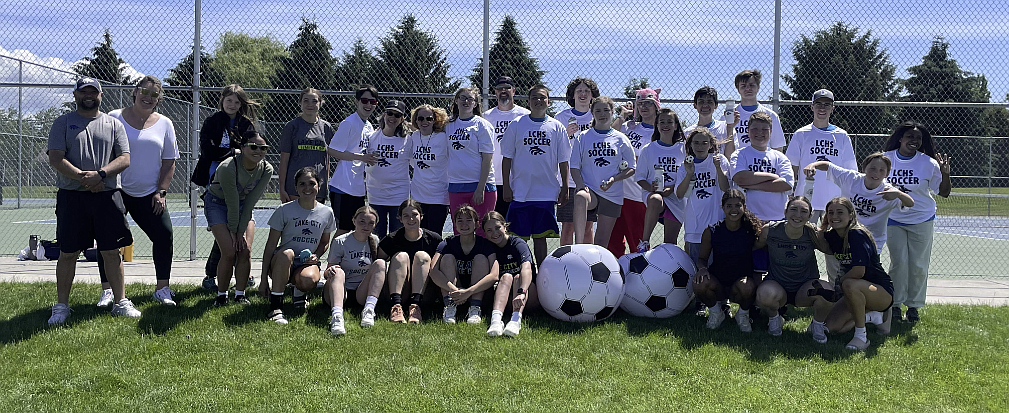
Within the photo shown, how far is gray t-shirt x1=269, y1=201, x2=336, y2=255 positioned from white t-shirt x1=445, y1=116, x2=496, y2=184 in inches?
50.9

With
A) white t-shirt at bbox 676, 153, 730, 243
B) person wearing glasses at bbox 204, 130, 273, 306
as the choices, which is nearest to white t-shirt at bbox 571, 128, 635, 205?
white t-shirt at bbox 676, 153, 730, 243

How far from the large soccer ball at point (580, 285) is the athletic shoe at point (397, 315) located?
1.09 meters

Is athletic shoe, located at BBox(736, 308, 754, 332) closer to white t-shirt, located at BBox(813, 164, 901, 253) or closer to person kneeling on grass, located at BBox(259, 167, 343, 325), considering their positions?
white t-shirt, located at BBox(813, 164, 901, 253)

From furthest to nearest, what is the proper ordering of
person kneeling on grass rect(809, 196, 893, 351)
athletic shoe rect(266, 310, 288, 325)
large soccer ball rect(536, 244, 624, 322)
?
large soccer ball rect(536, 244, 624, 322) → athletic shoe rect(266, 310, 288, 325) → person kneeling on grass rect(809, 196, 893, 351)

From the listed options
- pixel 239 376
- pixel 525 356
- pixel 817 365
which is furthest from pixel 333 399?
pixel 817 365

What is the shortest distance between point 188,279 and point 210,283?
65 cm

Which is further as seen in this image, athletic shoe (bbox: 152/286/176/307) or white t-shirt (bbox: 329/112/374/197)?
white t-shirt (bbox: 329/112/374/197)

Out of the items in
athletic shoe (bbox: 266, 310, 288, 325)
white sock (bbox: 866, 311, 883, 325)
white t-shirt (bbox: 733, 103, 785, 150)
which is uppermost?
white t-shirt (bbox: 733, 103, 785, 150)

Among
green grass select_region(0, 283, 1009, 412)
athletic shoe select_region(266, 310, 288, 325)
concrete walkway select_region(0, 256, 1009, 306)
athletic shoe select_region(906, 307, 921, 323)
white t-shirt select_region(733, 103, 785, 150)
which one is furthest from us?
concrete walkway select_region(0, 256, 1009, 306)

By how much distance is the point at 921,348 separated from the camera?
5160 millimetres

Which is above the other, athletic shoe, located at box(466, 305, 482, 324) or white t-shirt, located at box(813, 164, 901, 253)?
white t-shirt, located at box(813, 164, 901, 253)

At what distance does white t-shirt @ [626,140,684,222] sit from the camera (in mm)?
6301

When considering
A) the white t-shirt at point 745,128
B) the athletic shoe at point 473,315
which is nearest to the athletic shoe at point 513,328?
the athletic shoe at point 473,315

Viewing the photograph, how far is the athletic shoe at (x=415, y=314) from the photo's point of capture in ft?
18.0
